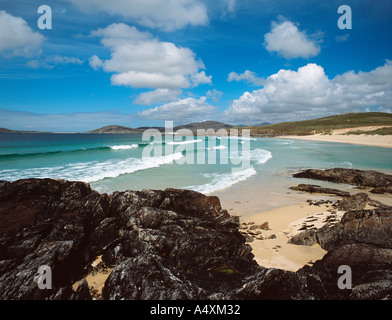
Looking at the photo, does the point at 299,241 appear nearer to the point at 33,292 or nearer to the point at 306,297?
the point at 306,297

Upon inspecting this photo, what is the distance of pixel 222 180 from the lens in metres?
17.2

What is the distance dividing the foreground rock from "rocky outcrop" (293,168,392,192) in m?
10.2

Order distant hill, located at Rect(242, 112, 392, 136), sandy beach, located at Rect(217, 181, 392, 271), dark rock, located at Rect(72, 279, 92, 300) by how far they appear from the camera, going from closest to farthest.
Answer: dark rock, located at Rect(72, 279, 92, 300), sandy beach, located at Rect(217, 181, 392, 271), distant hill, located at Rect(242, 112, 392, 136)

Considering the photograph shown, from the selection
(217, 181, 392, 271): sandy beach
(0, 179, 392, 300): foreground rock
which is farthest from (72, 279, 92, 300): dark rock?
(217, 181, 392, 271): sandy beach

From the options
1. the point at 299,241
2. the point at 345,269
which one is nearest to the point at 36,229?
the point at 345,269

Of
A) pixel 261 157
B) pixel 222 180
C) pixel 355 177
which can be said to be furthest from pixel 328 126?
pixel 222 180

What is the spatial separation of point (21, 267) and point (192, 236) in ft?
10.9

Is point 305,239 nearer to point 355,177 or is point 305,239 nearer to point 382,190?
point 382,190

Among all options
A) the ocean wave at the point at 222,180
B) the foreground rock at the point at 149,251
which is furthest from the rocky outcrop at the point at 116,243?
the ocean wave at the point at 222,180

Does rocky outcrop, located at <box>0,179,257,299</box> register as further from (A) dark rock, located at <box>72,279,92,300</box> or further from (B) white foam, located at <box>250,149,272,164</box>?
(B) white foam, located at <box>250,149,272,164</box>

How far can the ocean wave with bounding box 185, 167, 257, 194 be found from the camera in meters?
14.8

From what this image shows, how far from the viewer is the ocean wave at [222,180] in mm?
14805

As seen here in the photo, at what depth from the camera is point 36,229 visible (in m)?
4.85

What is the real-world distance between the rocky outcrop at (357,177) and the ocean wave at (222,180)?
455 cm
